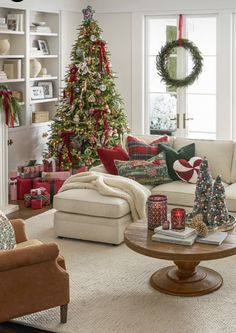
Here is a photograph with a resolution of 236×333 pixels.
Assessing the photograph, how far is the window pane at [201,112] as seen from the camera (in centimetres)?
801

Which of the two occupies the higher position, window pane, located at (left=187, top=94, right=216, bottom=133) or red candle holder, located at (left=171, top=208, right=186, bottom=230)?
window pane, located at (left=187, top=94, right=216, bottom=133)

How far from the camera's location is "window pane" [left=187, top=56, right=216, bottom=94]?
312 inches

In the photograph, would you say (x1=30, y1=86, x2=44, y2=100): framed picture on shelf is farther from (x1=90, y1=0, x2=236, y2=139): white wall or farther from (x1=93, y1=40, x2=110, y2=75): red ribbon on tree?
(x1=90, y1=0, x2=236, y2=139): white wall

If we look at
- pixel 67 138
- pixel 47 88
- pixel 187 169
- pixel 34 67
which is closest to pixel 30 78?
pixel 34 67

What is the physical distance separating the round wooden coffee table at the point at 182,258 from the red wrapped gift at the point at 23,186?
296 centimetres

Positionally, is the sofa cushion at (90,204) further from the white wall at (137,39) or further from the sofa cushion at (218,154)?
the white wall at (137,39)

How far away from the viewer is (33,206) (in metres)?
6.83

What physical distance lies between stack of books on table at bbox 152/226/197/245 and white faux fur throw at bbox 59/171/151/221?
1.25m

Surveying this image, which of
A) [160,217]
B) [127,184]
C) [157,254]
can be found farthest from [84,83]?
[157,254]

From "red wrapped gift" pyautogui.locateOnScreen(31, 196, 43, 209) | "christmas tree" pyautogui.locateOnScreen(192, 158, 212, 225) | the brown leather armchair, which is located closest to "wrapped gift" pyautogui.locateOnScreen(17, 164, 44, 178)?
"red wrapped gift" pyautogui.locateOnScreen(31, 196, 43, 209)

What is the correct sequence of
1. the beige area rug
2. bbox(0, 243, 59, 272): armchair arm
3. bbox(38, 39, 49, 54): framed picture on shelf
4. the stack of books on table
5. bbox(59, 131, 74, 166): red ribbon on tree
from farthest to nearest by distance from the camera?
bbox(38, 39, 49, 54): framed picture on shelf
bbox(59, 131, 74, 166): red ribbon on tree
the stack of books on table
the beige area rug
bbox(0, 243, 59, 272): armchair arm

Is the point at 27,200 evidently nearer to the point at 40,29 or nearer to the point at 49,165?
the point at 49,165

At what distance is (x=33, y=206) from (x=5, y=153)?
708mm

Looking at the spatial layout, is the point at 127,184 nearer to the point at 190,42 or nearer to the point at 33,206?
the point at 33,206
